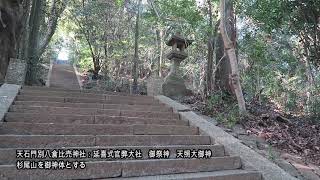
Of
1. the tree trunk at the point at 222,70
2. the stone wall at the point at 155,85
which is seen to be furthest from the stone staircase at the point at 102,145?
the tree trunk at the point at 222,70

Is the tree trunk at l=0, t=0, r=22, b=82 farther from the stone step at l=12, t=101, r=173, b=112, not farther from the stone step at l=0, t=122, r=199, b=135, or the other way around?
the stone step at l=0, t=122, r=199, b=135

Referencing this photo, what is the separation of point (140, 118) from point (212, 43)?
5416 mm

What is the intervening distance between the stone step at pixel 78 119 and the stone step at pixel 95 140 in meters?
0.92

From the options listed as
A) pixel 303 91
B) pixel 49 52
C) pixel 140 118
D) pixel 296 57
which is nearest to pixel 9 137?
pixel 140 118

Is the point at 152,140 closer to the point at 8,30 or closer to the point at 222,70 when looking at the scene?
the point at 222,70

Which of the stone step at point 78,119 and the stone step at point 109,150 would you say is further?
the stone step at point 78,119

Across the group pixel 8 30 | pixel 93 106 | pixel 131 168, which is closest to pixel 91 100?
pixel 93 106

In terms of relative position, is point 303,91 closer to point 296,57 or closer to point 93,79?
point 296,57

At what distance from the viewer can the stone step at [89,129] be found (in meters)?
4.96

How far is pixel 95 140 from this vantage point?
4.93 meters

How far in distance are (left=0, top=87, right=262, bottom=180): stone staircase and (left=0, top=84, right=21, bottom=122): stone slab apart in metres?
0.12

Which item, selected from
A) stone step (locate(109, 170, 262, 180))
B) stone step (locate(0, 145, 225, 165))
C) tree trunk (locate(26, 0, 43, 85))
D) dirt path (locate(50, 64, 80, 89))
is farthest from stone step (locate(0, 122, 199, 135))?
dirt path (locate(50, 64, 80, 89))

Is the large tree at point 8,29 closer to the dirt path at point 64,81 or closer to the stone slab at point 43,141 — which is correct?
the dirt path at point 64,81

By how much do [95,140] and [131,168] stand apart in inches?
37.7
